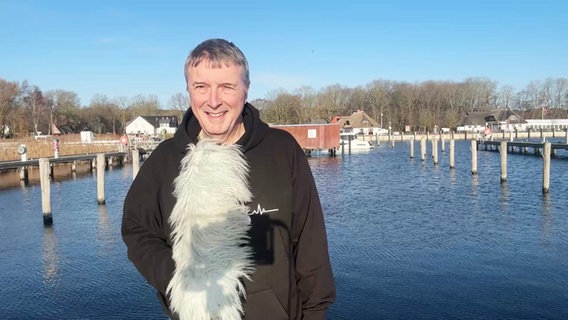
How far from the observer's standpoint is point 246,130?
2.33m

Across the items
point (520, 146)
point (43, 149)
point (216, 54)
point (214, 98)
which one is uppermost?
point (216, 54)

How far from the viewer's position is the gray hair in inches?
85.0

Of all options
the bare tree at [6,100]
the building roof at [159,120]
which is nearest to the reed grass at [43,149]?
the bare tree at [6,100]

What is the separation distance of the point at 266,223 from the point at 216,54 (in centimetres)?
81

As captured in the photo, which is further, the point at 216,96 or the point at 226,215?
the point at 216,96

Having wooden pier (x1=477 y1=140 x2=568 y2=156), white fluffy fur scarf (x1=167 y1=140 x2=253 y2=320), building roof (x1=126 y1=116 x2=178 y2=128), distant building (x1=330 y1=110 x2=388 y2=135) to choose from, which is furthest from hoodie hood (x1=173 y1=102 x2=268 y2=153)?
building roof (x1=126 y1=116 x2=178 y2=128)

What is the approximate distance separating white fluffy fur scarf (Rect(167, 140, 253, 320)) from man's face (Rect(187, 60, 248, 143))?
202 mm

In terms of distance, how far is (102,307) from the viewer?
8.51 m

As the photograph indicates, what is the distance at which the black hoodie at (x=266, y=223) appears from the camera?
7.25 ft

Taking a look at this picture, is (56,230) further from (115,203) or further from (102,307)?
(102,307)

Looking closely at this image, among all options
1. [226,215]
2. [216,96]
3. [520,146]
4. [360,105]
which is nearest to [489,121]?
[360,105]

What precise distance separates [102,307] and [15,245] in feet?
20.1

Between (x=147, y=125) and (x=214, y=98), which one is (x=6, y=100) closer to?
(x=147, y=125)

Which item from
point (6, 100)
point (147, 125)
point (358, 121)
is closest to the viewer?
point (6, 100)
